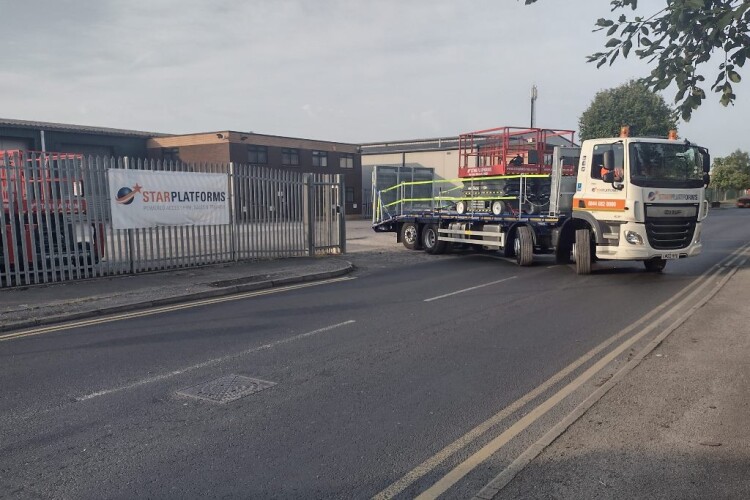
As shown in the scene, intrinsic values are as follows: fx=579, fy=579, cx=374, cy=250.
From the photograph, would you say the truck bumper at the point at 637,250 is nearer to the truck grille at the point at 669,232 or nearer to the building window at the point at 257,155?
the truck grille at the point at 669,232

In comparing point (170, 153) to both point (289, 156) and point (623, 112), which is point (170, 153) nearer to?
point (289, 156)

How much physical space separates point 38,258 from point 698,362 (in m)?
11.6

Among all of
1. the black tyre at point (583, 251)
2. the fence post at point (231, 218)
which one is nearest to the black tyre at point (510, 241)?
the black tyre at point (583, 251)

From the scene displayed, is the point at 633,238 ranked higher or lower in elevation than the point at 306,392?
higher

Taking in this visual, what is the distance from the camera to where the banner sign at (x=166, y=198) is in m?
12.6

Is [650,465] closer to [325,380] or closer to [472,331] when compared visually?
[325,380]

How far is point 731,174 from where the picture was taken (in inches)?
2945

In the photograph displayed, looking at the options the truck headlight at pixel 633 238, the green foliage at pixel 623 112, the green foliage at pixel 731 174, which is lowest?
the truck headlight at pixel 633 238

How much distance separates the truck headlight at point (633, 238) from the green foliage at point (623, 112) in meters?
38.2

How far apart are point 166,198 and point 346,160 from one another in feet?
117

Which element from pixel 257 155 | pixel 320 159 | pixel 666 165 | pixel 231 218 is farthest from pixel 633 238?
pixel 320 159

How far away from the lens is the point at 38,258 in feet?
37.9

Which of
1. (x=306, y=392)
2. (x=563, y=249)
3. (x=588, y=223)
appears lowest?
(x=306, y=392)

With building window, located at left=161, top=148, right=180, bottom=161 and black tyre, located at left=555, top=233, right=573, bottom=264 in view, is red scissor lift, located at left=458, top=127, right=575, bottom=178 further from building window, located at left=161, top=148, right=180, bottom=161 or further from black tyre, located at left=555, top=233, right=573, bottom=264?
building window, located at left=161, top=148, right=180, bottom=161
